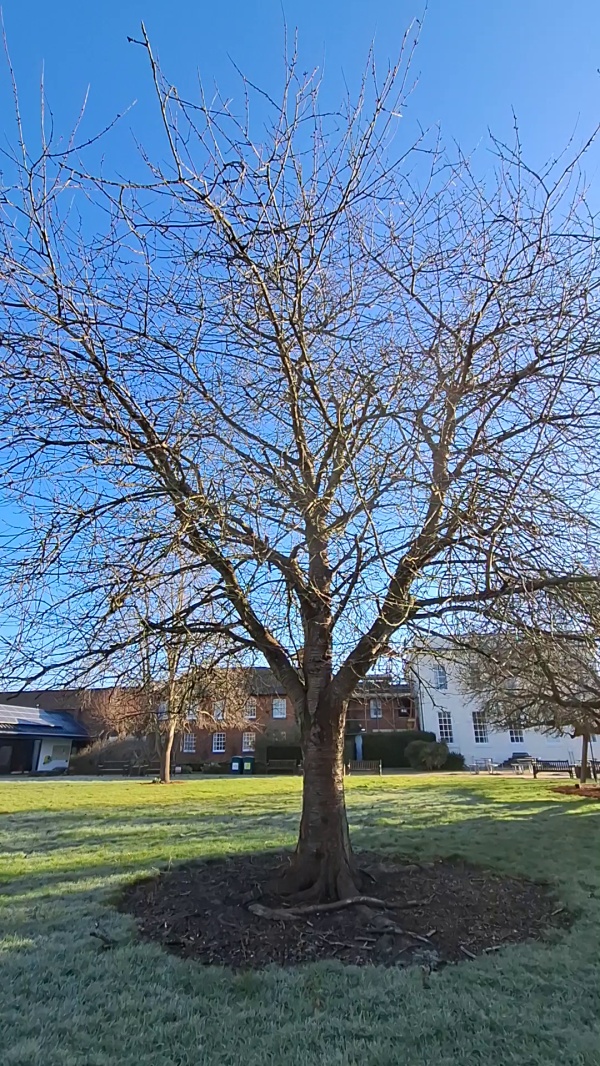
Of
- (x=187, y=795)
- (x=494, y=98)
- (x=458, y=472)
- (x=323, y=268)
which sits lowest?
(x=187, y=795)

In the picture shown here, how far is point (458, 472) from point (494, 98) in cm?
303

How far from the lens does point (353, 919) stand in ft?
17.2

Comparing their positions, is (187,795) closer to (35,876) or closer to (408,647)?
(35,876)

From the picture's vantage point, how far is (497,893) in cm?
644

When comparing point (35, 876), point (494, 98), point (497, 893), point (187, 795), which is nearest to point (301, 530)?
point (494, 98)

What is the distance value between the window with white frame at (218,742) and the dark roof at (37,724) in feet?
30.1

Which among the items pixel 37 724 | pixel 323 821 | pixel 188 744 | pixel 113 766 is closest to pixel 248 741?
pixel 188 744

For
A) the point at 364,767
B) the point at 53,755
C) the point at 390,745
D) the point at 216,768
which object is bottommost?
the point at 216,768

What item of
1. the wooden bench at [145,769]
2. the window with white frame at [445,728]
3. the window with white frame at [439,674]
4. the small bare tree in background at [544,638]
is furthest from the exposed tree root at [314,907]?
the window with white frame at [445,728]

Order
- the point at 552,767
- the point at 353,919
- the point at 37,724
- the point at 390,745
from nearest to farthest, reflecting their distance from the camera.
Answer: the point at 353,919 → the point at 552,767 → the point at 390,745 → the point at 37,724

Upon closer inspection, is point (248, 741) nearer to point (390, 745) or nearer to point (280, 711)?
point (280, 711)

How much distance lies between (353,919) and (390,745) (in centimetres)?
3365

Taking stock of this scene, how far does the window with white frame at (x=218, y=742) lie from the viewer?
40.8 meters

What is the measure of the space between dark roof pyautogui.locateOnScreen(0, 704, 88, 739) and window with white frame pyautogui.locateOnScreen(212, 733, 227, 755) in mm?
9182
